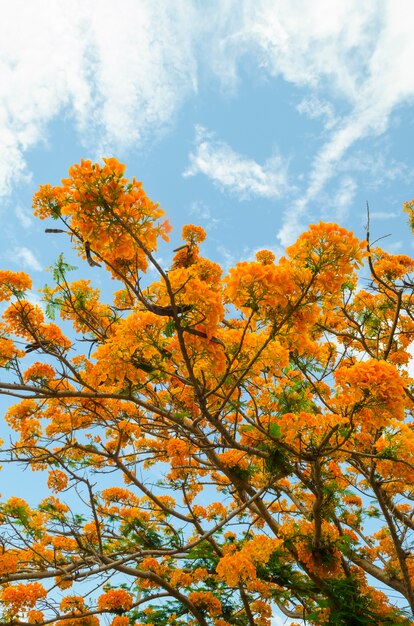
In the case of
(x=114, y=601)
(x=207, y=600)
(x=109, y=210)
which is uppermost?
(x=109, y=210)

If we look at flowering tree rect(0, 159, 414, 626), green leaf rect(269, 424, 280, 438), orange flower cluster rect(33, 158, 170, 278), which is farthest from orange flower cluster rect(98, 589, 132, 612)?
orange flower cluster rect(33, 158, 170, 278)

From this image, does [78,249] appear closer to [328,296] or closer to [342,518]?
[328,296]

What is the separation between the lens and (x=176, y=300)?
301 cm

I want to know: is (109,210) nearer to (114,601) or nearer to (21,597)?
(21,597)

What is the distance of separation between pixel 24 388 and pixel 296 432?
2.36 meters

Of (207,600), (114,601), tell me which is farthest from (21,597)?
(207,600)

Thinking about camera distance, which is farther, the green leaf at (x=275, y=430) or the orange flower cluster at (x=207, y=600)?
the orange flower cluster at (x=207, y=600)

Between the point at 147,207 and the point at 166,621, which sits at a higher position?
the point at 147,207

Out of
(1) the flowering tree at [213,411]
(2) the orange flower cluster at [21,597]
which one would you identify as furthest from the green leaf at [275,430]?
(2) the orange flower cluster at [21,597]

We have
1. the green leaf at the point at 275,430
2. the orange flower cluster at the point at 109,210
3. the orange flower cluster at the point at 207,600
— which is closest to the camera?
the orange flower cluster at the point at 109,210

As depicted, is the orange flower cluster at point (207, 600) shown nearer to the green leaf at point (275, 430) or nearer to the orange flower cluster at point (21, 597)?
the orange flower cluster at point (21, 597)

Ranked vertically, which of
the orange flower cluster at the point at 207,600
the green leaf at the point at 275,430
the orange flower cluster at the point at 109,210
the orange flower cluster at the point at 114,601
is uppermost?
the orange flower cluster at the point at 109,210

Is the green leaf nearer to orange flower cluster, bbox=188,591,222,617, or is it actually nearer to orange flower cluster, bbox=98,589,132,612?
orange flower cluster, bbox=188,591,222,617

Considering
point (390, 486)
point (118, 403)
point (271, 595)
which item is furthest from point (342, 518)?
point (118, 403)
